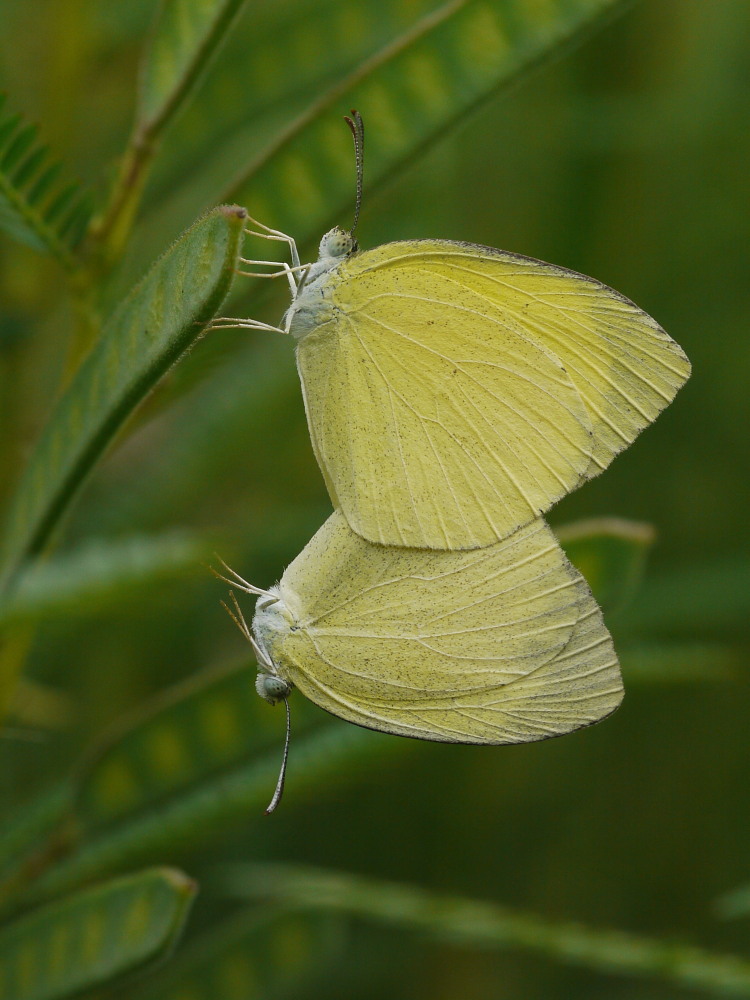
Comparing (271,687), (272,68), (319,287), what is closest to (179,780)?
(271,687)

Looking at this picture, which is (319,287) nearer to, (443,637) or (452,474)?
(452,474)

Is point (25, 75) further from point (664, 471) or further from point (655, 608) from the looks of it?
point (664, 471)

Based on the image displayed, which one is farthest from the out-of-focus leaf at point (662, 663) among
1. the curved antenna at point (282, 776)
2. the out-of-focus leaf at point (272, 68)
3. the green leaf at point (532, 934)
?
the out-of-focus leaf at point (272, 68)

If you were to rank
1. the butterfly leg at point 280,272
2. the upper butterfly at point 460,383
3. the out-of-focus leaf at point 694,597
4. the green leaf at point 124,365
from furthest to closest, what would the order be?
the out-of-focus leaf at point 694,597 < the upper butterfly at point 460,383 < the butterfly leg at point 280,272 < the green leaf at point 124,365

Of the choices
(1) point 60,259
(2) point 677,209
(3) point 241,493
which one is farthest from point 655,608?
(1) point 60,259

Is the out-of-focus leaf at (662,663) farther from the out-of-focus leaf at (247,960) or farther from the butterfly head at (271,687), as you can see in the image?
the out-of-focus leaf at (247,960)

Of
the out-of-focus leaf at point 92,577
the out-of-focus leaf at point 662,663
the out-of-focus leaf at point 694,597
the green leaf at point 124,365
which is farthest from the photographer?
the out-of-focus leaf at point 694,597
